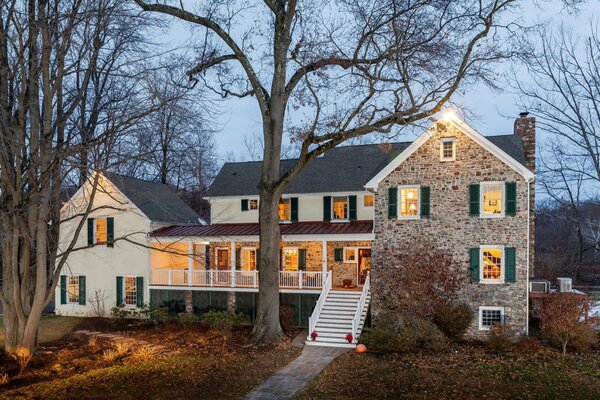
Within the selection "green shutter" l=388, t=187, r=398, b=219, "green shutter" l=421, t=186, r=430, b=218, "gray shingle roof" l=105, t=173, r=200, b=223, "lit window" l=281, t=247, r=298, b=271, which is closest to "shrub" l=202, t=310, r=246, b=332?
"lit window" l=281, t=247, r=298, b=271

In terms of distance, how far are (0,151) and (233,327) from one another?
10858 millimetres

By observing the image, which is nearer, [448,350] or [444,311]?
[448,350]

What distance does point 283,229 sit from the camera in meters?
21.5

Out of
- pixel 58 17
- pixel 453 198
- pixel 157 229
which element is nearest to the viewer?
pixel 58 17

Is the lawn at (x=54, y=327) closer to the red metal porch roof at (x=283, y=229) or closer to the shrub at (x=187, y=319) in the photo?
the shrub at (x=187, y=319)

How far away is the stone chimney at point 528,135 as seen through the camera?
1936 centimetres

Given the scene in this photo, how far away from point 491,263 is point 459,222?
195 centimetres

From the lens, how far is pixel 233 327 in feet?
61.9

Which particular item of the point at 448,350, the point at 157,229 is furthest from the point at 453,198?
the point at 157,229

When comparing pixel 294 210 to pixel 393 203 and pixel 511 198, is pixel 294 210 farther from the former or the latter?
pixel 511 198

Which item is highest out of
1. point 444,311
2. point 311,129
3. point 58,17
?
point 58,17

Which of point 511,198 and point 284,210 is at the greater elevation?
point 511,198

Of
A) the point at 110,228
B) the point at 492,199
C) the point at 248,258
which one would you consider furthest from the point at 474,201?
the point at 110,228

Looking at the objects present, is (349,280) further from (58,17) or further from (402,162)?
(58,17)
